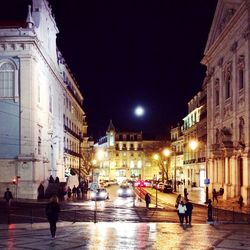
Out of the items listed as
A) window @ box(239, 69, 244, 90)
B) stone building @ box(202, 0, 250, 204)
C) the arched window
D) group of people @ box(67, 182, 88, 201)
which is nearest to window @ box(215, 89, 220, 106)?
stone building @ box(202, 0, 250, 204)

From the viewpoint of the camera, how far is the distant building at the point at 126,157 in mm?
164375

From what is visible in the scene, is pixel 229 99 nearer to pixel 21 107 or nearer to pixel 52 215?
pixel 21 107

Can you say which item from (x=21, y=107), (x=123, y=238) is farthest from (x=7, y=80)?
(x=123, y=238)

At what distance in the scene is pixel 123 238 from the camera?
21.6m

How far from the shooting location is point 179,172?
372ft

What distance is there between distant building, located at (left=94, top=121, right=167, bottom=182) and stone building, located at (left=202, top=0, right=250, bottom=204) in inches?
3973

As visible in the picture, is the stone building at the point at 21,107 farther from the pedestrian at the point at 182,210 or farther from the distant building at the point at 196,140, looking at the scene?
the distant building at the point at 196,140

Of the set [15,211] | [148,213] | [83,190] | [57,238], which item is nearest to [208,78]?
[83,190]

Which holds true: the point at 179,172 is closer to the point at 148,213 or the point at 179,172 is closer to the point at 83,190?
the point at 83,190

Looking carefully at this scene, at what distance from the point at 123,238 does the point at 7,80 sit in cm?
3150

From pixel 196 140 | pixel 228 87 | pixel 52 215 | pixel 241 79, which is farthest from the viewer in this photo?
pixel 196 140

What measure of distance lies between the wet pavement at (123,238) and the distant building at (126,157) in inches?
5397

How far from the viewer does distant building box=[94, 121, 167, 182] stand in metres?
164

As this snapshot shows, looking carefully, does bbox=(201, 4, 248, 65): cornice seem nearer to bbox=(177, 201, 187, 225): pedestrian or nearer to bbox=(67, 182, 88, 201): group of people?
bbox=(67, 182, 88, 201): group of people
